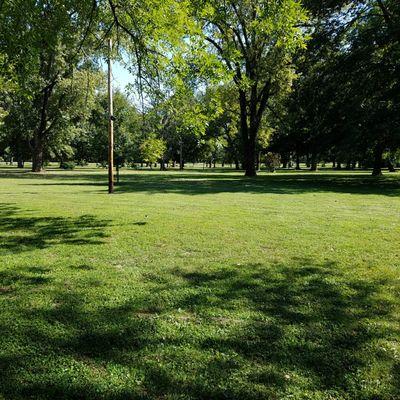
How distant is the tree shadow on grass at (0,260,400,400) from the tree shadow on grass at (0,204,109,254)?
3.04m

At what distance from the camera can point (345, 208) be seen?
13719mm

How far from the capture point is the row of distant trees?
10172mm

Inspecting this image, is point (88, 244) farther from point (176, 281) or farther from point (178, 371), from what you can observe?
point (178, 371)

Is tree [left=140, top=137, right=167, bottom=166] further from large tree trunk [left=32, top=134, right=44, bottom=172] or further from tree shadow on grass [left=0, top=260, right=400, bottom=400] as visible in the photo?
large tree trunk [left=32, top=134, right=44, bottom=172]

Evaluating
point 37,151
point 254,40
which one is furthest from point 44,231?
point 37,151

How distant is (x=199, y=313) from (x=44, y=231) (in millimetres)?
5981

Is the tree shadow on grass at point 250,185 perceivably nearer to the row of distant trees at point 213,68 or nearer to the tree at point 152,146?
the row of distant trees at point 213,68

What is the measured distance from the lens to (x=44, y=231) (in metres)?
9.41

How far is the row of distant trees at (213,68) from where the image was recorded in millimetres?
10172

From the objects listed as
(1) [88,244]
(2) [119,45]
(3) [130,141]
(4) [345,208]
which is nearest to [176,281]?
(1) [88,244]

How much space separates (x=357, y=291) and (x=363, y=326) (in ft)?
3.79

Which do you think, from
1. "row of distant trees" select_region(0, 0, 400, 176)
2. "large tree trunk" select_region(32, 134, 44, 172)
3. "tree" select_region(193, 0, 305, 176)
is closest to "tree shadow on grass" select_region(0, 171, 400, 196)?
"row of distant trees" select_region(0, 0, 400, 176)

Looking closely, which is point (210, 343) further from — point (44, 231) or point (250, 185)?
point (250, 185)

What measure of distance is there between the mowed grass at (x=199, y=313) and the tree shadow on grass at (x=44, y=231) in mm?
75
